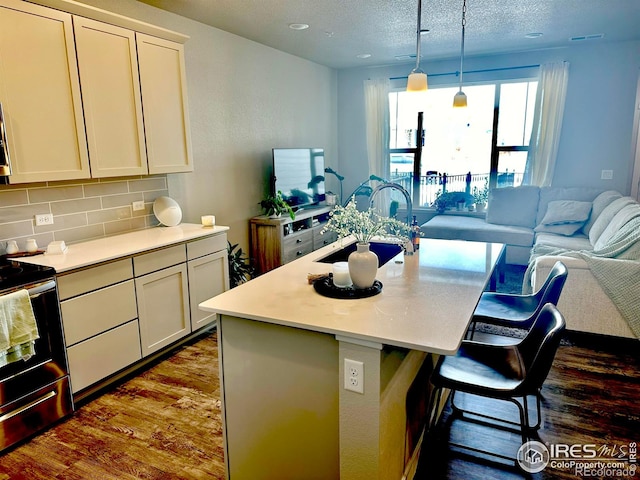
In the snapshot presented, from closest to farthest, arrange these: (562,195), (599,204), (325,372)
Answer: (325,372), (599,204), (562,195)

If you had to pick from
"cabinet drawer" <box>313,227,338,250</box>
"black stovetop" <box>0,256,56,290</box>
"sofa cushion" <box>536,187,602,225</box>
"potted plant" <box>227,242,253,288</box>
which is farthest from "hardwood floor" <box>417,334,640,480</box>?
"cabinet drawer" <box>313,227,338,250</box>

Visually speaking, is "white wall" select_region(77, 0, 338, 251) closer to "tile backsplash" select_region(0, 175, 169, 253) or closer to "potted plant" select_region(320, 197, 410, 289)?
"tile backsplash" select_region(0, 175, 169, 253)

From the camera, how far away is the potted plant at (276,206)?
477cm

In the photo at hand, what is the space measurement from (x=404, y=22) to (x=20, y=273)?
3798mm

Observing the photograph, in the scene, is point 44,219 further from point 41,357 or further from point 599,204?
point 599,204

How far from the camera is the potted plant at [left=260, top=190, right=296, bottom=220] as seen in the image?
4770 millimetres

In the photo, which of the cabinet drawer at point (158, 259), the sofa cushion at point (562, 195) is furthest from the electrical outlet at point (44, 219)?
the sofa cushion at point (562, 195)

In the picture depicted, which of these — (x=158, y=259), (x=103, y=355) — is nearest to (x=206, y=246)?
(x=158, y=259)

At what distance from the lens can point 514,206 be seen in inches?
220

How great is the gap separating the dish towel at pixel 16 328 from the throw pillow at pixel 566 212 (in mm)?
5228

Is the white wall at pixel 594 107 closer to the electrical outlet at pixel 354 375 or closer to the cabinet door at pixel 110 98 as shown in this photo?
the cabinet door at pixel 110 98

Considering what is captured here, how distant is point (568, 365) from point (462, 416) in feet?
A: 3.73

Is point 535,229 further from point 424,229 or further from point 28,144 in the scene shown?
point 28,144

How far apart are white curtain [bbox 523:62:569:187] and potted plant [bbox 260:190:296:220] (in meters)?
3.33
